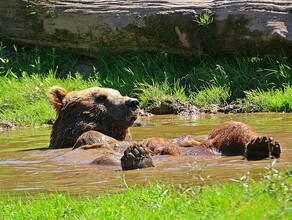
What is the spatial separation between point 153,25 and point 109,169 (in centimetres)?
692

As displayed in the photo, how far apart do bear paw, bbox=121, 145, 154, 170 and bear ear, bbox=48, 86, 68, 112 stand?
2.74 m

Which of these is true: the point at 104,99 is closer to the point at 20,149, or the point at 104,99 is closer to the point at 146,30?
the point at 20,149

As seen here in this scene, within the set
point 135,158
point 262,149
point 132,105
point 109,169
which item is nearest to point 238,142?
point 262,149

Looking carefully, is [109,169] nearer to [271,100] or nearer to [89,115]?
[89,115]

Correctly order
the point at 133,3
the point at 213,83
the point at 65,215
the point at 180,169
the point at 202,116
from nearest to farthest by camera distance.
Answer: the point at 65,215 < the point at 180,169 < the point at 202,116 < the point at 213,83 < the point at 133,3

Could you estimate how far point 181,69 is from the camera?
47.3 ft

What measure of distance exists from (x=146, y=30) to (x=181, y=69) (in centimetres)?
97

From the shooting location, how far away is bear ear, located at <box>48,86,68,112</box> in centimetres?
964

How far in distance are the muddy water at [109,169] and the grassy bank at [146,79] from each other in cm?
230

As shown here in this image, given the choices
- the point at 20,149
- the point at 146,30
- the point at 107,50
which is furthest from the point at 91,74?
the point at 20,149

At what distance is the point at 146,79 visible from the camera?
14.1 m

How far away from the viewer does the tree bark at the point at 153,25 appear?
516 inches

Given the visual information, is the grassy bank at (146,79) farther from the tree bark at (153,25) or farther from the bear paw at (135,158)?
the bear paw at (135,158)

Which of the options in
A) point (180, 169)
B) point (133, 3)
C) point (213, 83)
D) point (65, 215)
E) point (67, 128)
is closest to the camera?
point (65, 215)
